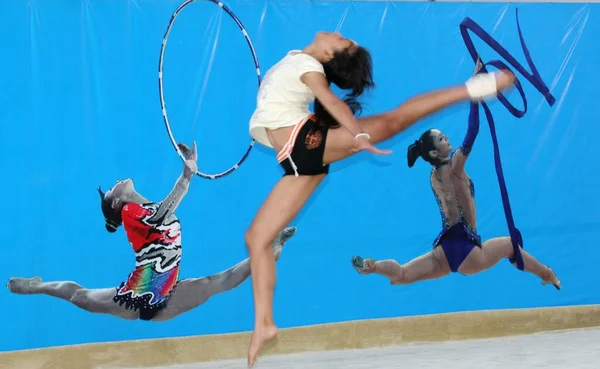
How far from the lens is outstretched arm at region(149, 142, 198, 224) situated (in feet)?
16.3

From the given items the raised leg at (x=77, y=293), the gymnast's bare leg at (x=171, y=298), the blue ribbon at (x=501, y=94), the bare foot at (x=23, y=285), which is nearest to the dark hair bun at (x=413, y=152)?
the blue ribbon at (x=501, y=94)

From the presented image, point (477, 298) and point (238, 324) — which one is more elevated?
point (238, 324)

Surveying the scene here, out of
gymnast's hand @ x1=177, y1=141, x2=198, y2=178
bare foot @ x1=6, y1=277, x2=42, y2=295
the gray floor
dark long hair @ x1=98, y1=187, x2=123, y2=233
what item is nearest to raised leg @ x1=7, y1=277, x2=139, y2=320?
bare foot @ x1=6, y1=277, x2=42, y2=295

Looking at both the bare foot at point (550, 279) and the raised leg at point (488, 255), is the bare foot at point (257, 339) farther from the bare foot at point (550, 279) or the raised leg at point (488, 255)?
the bare foot at point (550, 279)

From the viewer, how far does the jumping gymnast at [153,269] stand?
4.84 metres

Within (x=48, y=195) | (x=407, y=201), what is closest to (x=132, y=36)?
(x=48, y=195)

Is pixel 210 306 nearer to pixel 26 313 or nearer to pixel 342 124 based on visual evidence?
pixel 26 313

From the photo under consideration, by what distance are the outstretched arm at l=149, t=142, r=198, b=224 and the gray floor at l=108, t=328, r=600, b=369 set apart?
835mm

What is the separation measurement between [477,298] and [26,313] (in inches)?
107

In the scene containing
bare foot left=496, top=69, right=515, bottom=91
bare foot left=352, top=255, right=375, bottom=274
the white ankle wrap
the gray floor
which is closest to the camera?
the white ankle wrap

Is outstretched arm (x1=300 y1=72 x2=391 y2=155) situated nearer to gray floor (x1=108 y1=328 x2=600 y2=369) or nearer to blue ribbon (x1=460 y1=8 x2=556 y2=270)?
gray floor (x1=108 y1=328 x2=600 y2=369)

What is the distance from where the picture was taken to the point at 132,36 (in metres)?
4.86

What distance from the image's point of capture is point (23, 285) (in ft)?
15.2

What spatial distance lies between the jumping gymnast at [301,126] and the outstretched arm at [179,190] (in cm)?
101
